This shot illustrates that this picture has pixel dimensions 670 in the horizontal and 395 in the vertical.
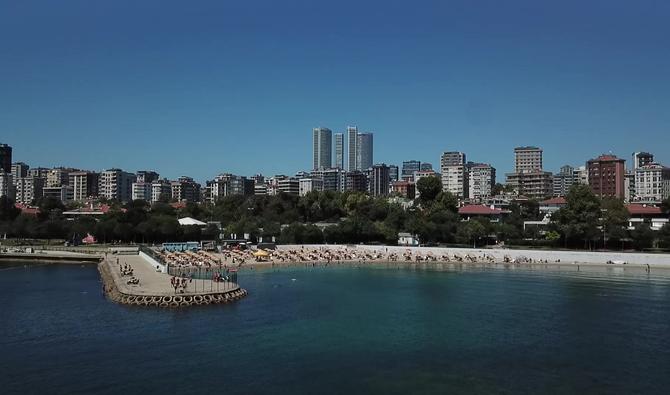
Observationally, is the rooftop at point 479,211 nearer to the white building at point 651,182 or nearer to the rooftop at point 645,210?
the rooftop at point 645,210

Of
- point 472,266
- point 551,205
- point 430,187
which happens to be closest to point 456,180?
point 551,205

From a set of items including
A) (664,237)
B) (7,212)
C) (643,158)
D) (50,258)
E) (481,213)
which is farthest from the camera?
(643,158)

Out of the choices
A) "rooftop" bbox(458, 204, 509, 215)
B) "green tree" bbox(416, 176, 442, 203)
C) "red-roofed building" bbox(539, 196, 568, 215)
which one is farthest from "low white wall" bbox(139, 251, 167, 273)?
"red-roofed building" bbox(539, 196, 568, 215)

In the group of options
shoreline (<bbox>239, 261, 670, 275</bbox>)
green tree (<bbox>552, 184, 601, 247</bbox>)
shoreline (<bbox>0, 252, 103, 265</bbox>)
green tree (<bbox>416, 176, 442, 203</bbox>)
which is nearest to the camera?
shoreline (<bbox>239, 261, 670, 275</bbox>)

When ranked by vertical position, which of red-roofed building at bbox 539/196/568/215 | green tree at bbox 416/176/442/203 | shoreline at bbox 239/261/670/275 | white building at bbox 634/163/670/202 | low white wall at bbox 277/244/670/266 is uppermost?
white building at bbox 634/163/670/202

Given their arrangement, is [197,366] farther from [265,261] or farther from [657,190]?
[657,190]

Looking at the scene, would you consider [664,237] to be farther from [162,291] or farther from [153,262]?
[162,291]

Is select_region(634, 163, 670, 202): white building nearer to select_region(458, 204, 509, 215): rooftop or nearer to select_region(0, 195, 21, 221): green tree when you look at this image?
select_region(458, 204, 509, 215): rooftop
